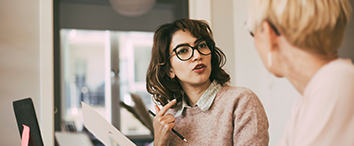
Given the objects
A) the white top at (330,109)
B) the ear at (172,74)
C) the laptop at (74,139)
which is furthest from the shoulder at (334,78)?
the ear at (172,74)

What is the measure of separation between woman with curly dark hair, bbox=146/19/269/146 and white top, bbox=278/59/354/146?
25.9 inches

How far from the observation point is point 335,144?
43 cm

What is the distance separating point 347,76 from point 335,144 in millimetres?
98

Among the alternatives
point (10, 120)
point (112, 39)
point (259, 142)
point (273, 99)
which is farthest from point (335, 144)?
point (112, 39)

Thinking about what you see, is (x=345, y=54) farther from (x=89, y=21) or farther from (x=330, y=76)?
(x=89, y=21)

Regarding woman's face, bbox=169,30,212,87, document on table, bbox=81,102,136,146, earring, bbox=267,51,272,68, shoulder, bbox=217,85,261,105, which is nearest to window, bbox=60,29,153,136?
woman's face, bbox=169,30,212,87

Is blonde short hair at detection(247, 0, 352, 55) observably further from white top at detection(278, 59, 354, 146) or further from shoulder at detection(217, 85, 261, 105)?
shoulder at detection(217, 85, 261, 105)

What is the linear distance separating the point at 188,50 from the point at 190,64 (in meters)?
0.07

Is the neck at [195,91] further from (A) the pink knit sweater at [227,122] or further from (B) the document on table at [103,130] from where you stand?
(B) the document on table at [103,130]

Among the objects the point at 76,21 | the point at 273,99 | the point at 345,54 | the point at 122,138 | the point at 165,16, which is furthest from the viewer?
the point at 165,16

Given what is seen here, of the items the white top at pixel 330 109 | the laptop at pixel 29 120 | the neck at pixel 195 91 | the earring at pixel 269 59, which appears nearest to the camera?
the white top at pixel 330 109

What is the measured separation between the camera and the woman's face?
4.21 ft

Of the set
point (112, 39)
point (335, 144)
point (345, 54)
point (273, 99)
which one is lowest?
point (273, 99)

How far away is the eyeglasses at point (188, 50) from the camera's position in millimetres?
1308
